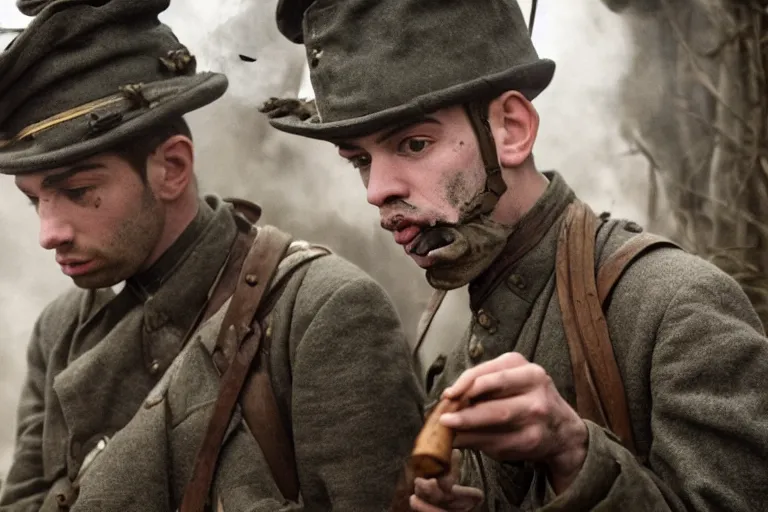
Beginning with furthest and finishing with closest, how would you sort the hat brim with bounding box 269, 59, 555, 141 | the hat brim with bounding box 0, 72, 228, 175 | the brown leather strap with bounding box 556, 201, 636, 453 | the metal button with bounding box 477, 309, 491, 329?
the hat brim with bounding box 0, 72, 228, 175 → the metal button with bounding box 477, 309, 491, 329 → the hat brim with bounding box 269, 59, 555, 141 → the brown leather strap with bounding box 556, 201, 636, 453

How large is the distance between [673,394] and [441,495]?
1.49 feet

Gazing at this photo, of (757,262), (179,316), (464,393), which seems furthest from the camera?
(757,262)

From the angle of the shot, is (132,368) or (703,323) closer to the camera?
(703,323)

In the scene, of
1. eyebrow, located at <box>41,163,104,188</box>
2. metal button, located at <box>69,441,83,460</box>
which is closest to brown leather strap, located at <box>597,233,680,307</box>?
eyebrow, located at <box>41,163,104,188</box>

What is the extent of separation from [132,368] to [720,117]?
2.43 metres

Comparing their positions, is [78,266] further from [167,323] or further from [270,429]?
[270,429]

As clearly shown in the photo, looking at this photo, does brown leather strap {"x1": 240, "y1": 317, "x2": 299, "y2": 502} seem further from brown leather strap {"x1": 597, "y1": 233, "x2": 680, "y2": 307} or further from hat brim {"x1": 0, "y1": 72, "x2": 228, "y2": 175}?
brown leather strap {"x1": 597, "y1": 233, "x2": 680, "y2": 307}

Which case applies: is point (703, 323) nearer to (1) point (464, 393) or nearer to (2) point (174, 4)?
(1) point (464, 393)

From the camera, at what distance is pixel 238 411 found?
8.36 ft

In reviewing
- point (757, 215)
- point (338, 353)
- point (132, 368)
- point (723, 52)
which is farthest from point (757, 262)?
point (132, 368)

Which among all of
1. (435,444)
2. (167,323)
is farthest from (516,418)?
(167,323)

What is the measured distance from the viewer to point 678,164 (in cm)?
396

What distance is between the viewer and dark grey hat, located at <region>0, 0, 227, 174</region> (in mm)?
2793

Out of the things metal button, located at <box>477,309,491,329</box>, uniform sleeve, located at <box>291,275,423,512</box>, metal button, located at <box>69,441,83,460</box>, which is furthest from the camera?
metal button, located at <box>69,441,83,460</box>
